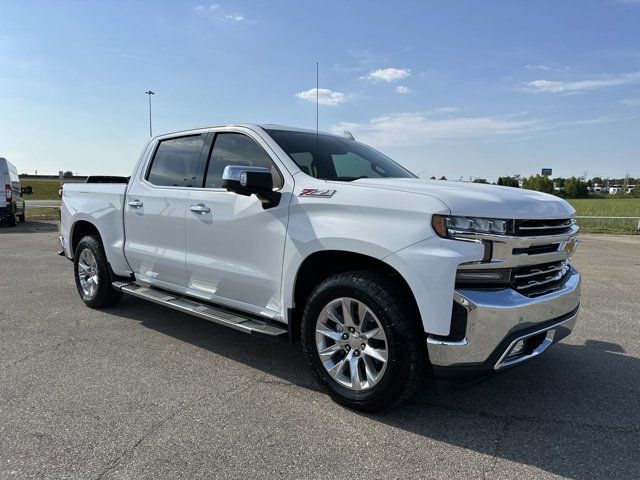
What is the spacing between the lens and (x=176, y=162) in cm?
473

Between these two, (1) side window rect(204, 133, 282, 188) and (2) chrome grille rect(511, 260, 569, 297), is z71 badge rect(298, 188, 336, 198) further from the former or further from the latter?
(2) chrome grille rect(511, 260, 569, 297)

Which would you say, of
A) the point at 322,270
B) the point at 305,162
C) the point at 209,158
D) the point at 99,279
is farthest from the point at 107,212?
the point at 322,270

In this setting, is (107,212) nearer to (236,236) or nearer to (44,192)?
(236,236)

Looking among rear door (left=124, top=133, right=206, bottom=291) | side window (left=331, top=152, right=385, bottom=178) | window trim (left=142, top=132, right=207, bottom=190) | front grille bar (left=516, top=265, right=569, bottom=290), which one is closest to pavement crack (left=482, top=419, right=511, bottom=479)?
front grille bar (left=516, top=265, right=569, bottom=290)

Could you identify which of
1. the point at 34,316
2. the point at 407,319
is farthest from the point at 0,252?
the point at 407,319

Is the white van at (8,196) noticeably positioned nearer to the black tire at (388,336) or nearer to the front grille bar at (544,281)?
the black tire at (388,336)

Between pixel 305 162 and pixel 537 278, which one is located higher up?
pixel 305 162

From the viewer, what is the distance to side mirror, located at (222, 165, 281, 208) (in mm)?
3359

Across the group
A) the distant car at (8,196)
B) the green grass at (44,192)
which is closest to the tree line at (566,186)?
the distant car at (8,196)

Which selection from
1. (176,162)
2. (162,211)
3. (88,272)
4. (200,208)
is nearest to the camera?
(200,208)

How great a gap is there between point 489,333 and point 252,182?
1776 mm

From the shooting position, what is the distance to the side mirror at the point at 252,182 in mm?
Result: 3359

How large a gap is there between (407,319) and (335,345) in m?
0.60

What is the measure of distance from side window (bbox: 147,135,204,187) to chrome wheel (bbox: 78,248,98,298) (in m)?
1.40
